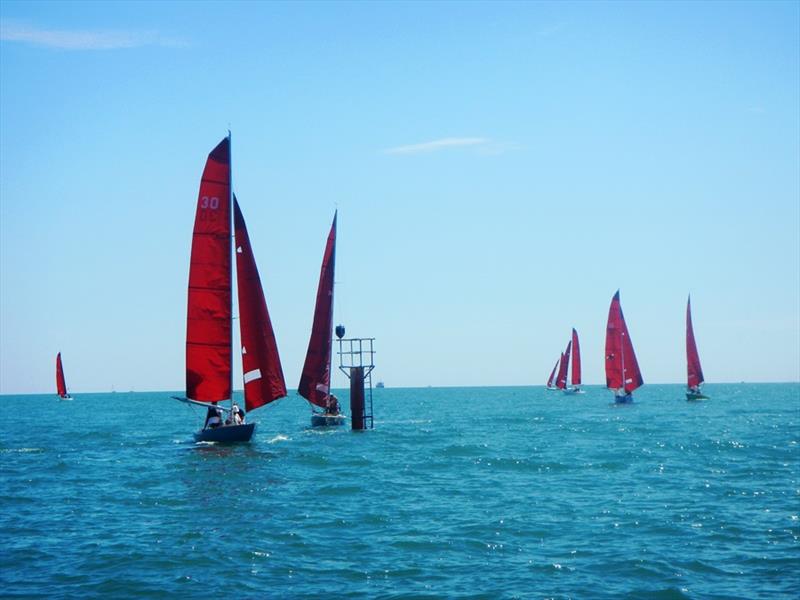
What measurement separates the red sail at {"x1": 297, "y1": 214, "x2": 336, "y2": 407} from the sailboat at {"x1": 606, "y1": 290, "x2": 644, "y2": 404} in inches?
1826

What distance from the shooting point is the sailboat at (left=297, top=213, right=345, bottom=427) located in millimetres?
53625

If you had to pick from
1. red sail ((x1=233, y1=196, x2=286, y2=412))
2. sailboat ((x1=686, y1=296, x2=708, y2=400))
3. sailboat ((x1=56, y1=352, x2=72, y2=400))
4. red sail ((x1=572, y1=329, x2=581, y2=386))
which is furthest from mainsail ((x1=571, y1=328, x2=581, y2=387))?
red sail ((x1=233, y1=196, x2=286, y2=412))

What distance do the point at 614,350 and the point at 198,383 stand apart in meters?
62.7

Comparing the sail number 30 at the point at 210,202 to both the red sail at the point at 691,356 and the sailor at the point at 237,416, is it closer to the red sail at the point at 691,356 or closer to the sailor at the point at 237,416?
the sailor at the point at 237,416

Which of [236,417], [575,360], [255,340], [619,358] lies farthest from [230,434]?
[575,360]

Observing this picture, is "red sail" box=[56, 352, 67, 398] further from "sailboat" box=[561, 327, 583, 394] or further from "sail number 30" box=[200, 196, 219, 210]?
"sail number 30" box=[200, 196, 219, 210]

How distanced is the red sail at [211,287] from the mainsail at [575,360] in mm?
96309

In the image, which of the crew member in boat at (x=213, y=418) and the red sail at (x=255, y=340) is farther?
the red sail at (x=255, y=340)

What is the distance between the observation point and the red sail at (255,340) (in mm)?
41969

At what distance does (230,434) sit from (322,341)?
15.0m

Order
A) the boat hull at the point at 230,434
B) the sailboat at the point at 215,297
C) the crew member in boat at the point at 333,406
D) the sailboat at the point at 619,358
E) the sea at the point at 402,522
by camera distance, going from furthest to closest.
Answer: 1. the sailboat at the point at 619,358
2. the crew member in boat at the point at 333,406
3. the sailboat at the point at 215,297
4. the boat hull at the point at 230,434
5. the sea at the point at 402,522

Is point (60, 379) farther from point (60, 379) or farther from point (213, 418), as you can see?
point (213, 418)

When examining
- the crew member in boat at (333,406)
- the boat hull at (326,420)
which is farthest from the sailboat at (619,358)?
the boat hull at (326,420)

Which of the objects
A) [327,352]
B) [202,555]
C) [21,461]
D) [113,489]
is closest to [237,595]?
[202,555]
